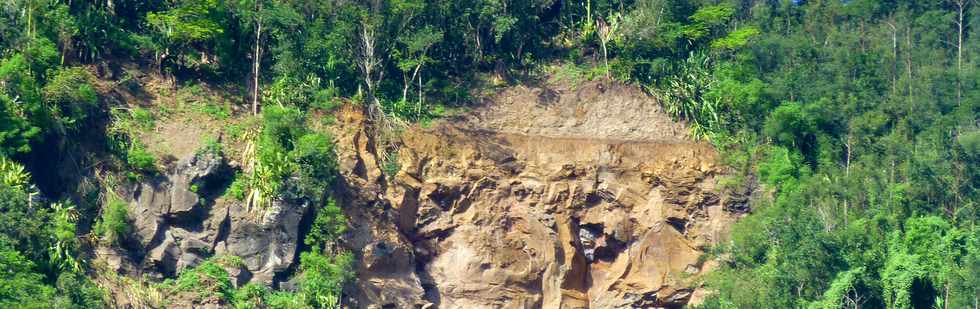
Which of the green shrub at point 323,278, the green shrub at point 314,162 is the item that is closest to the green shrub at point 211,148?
the green shrub at point 314,162

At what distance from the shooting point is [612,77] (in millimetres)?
42344

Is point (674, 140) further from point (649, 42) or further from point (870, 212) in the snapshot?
point (870, 212)

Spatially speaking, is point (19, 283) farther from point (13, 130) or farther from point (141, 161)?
point (141, 161)

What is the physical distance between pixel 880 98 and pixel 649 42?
22.2 feet

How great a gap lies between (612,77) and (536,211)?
16.2 ft

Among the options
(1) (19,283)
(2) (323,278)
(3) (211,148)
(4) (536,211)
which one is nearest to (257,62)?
(3) (211,148)

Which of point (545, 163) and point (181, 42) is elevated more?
point (181, 42)

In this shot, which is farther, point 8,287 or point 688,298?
point 688,298

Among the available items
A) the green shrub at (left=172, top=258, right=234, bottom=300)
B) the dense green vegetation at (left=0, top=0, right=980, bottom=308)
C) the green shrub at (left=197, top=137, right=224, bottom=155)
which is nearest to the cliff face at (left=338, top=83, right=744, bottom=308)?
the dense green vegetation at (left=0, top=0, right=980, bottom=308)

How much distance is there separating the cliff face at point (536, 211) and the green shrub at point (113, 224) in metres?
5.47

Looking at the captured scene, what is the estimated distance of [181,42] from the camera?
129ft

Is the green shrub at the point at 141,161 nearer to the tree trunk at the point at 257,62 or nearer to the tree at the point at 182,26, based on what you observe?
the tree at the point at 182,26

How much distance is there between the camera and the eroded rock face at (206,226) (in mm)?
35625

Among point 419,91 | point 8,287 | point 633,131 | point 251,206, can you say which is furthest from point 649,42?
point 8,287
